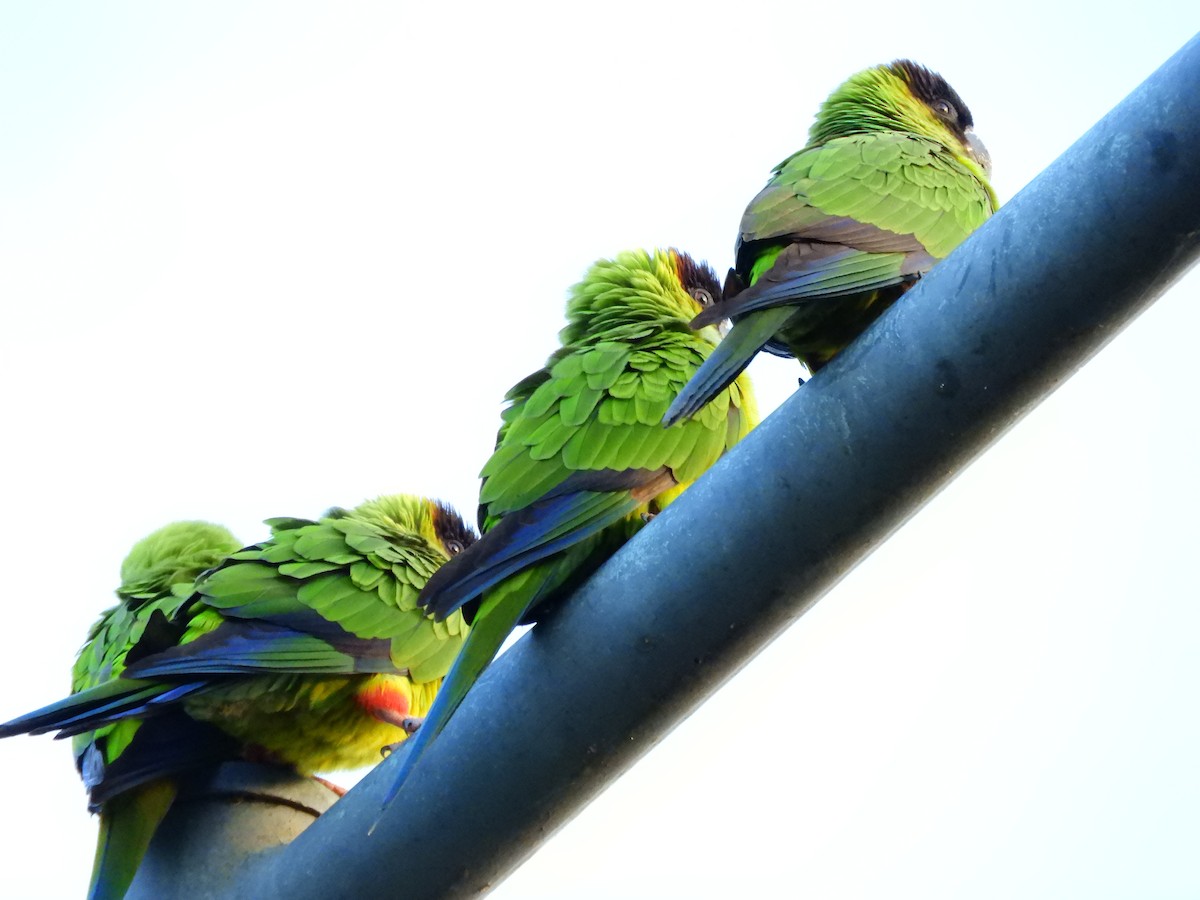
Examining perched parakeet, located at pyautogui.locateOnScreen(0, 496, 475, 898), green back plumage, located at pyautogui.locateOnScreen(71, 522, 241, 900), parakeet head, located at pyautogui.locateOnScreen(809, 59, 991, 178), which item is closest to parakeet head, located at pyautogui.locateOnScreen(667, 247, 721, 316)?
parakeet head, located at pyautogui.locateOnScreen(809, 59, 991, 178)

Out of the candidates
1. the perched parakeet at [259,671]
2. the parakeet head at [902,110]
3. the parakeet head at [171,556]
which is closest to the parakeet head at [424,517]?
the perched parakeet at [259,671]

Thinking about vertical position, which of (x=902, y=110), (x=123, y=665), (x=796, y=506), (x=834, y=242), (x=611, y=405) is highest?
(x=902, y=110)

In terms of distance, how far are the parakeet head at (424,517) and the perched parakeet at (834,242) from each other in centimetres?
180

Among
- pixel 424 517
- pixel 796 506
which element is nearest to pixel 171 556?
pixel 424 517

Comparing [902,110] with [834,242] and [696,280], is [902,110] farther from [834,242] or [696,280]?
[834,242]

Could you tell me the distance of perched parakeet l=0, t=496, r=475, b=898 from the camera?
275cm

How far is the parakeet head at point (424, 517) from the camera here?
4.05 m

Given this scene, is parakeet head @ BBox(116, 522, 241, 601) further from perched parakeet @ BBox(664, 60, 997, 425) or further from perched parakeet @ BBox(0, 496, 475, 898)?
perched parakeet @ BBox(664, 60, 997, 425)

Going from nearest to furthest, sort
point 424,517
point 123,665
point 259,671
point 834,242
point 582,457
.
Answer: point 834,242, point 582,457, point 259,671, point 123,665, point 424,517

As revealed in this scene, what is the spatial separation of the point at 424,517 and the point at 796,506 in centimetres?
261

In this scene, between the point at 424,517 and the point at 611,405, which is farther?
the point at 424,517

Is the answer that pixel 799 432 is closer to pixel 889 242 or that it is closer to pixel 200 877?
pixel 889 242

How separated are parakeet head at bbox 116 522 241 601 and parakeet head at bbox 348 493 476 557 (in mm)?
495

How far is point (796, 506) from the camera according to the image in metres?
1.70
